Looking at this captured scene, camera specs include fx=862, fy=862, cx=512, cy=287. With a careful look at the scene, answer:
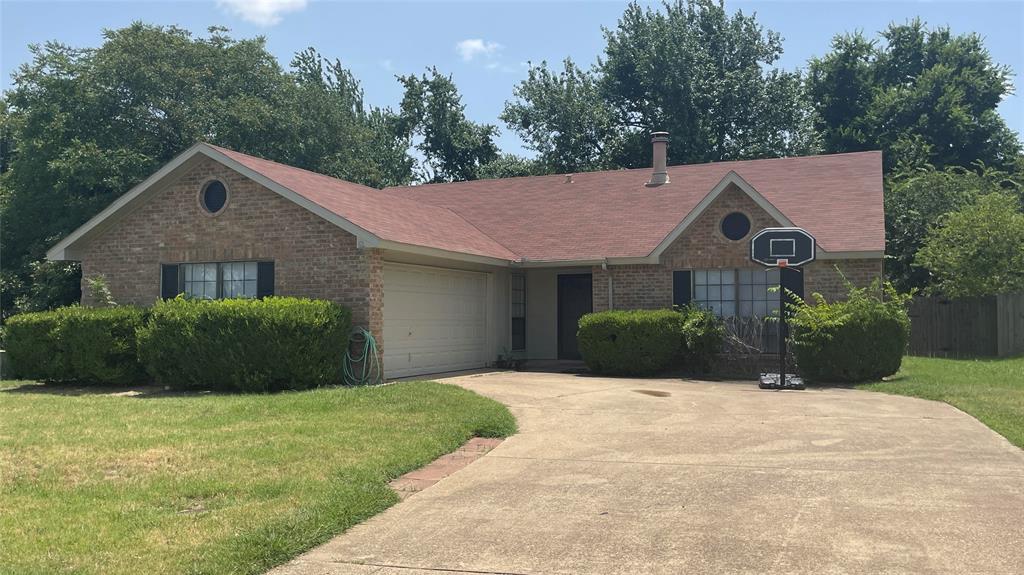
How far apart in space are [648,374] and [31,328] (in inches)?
455

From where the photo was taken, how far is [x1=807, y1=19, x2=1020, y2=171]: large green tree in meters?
37.2

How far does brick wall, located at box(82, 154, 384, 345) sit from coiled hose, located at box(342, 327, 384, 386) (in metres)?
0.22

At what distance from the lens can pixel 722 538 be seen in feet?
18.9

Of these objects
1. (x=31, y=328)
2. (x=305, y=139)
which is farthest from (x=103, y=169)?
(x=31, y=328)

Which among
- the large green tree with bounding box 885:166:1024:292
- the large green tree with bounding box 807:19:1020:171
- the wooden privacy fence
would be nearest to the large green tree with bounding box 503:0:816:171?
the large green tree with bounding box 807:19:1020:171

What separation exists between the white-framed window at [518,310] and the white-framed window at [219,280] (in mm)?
6785

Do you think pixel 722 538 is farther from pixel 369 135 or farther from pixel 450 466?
pixel 369 135

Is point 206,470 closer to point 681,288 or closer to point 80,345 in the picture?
point 80,345

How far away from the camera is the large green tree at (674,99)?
38031 mm

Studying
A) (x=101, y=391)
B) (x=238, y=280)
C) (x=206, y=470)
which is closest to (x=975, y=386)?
(x=206, y=470)

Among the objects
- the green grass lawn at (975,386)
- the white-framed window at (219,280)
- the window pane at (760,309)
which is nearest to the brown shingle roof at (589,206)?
the window pane at (760,309)

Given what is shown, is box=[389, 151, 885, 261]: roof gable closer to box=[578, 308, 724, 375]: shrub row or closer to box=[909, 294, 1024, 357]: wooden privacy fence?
box=[578, 308, 724, 375]: shrub row

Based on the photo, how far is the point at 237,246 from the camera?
16.2 metres

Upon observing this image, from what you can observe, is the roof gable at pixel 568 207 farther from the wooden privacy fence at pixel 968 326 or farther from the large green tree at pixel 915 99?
the large green tree at pixel 915 99
